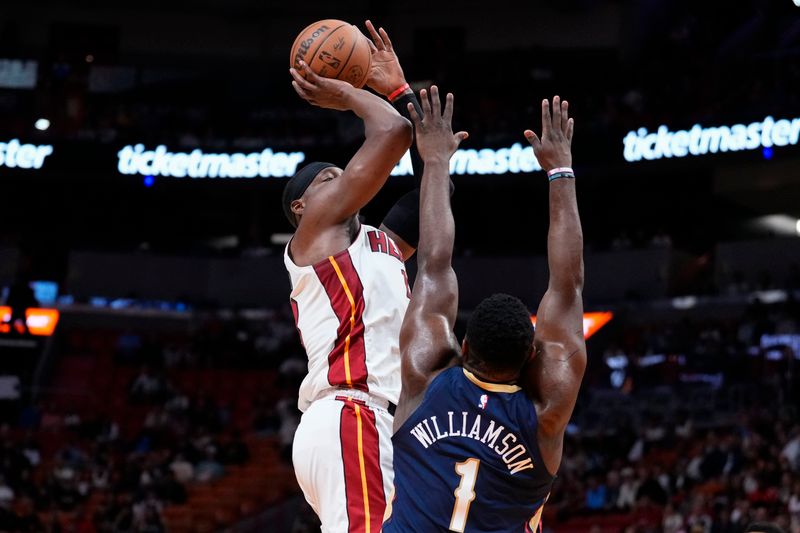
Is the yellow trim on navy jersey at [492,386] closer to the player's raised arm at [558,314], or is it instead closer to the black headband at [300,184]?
the player's raised arm at [558,314]

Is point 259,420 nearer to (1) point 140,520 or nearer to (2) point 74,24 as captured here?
(1) point 140,520

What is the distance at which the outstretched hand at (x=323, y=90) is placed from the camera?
4.81 metres

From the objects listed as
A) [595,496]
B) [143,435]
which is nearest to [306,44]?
[595,496]

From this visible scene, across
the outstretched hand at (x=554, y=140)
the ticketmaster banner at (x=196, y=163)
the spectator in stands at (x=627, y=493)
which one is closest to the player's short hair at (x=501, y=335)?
the outstretched hand at (x=554, y=140)

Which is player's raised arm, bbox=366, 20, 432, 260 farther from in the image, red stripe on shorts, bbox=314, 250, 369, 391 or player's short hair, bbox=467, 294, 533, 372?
player's short hair, bbox=467, 294, 533, 372

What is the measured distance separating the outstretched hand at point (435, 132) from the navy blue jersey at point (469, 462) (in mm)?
832

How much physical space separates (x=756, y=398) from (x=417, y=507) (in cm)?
1554

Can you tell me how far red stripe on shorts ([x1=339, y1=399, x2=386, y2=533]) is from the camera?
172 inches

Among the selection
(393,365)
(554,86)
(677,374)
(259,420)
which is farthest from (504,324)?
(554,86)

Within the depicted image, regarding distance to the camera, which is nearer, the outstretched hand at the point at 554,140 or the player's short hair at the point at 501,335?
the player's short hair at the point at 501,335

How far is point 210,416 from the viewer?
23031 mm

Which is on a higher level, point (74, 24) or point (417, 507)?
point (74, 24)

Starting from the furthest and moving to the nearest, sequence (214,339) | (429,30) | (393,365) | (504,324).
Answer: (429,30) < (214,339) < (393,365) < (504,324)

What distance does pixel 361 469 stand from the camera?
445 cm
